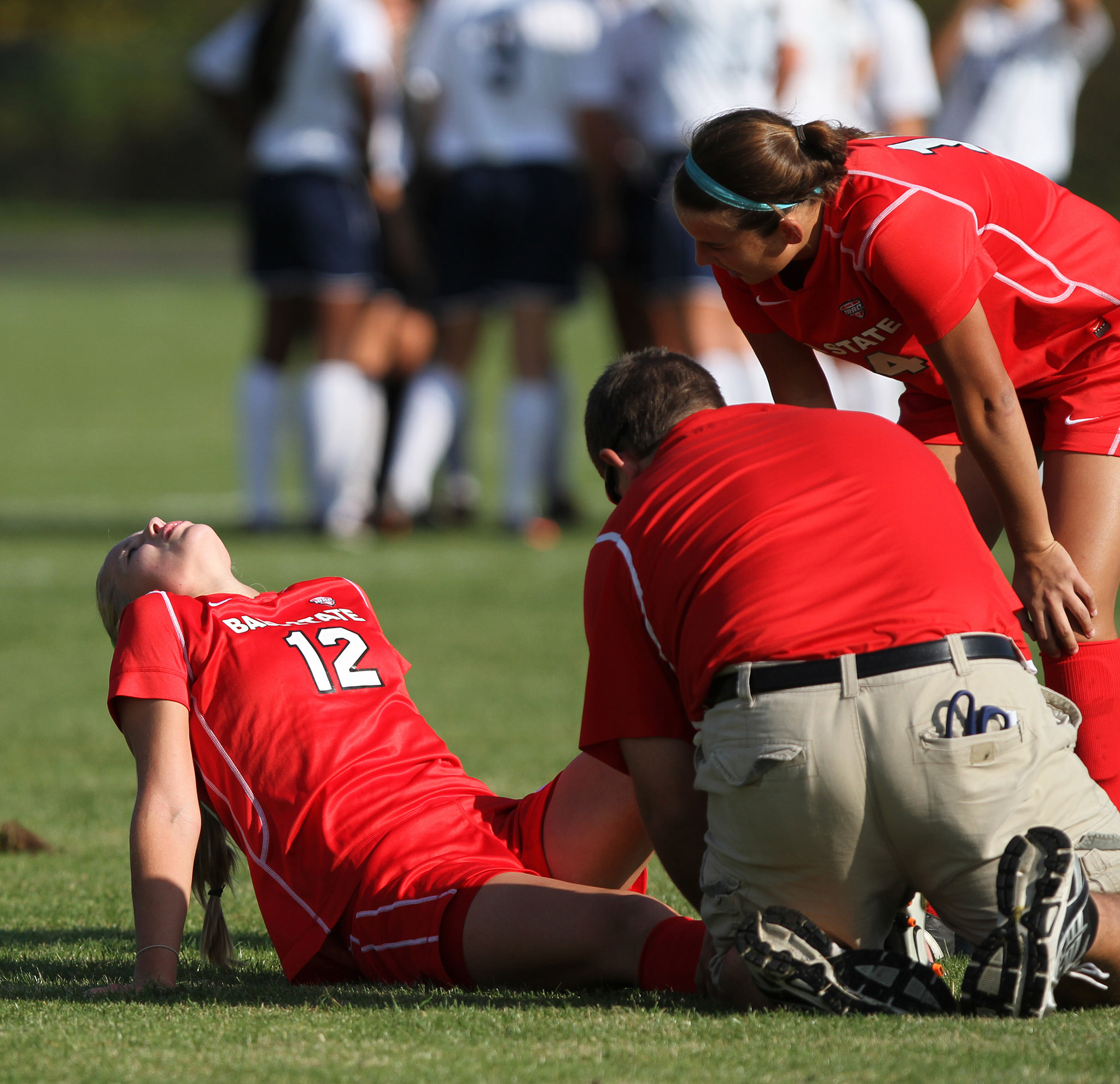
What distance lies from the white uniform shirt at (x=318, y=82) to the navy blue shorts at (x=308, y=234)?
0.32ft

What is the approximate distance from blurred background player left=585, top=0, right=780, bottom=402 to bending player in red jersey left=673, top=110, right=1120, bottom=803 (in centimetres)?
377

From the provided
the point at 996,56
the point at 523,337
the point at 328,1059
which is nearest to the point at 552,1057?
the point at 328,1059

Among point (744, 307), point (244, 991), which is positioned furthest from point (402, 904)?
point (744, 307)

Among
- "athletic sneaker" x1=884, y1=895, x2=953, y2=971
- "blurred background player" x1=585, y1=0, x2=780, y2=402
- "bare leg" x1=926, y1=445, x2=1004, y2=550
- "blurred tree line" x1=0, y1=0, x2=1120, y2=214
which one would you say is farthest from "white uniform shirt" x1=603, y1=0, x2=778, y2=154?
"blurred tree line" x1=0, y1=0, x2=1120, y2=214

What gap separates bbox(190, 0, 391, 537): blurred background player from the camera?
8.49 metres

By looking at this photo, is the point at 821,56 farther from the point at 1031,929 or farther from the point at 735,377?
the point at 1031,929

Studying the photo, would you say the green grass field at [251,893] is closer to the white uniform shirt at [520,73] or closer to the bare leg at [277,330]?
the bare leg at [277,330]

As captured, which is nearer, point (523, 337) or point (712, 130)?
point (712, 130)

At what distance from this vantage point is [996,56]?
8328mm

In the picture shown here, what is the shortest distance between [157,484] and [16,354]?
10147mm

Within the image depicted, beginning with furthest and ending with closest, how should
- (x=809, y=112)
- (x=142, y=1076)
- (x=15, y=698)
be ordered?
(x=809, y=112) < (x=15, y=698) < (x=142, y=1076)

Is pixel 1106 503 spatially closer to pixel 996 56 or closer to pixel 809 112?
pixel 809 112

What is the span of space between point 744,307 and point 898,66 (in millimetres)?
5512

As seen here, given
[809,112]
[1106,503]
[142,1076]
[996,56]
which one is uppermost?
[996,56]
